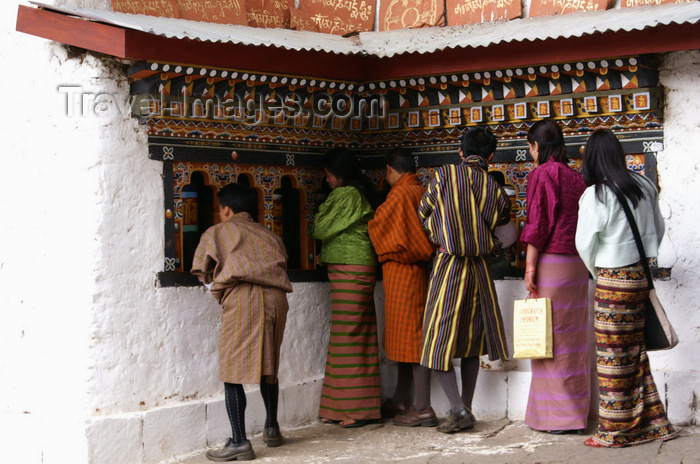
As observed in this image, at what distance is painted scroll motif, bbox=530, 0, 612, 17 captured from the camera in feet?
21.9

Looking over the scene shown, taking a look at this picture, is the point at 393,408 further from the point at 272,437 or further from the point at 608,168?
the point at 608,168

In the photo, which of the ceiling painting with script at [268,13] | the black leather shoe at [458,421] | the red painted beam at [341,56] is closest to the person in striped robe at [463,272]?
the black leather shoe at [458,421]

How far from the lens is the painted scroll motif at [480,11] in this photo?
22.7ft

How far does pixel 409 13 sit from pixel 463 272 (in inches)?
97.3

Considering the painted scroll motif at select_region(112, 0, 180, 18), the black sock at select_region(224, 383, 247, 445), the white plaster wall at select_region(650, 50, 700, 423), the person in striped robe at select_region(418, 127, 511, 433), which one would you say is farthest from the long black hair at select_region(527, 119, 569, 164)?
the painted scroll motif at select_region(112, 0, 180, 18)

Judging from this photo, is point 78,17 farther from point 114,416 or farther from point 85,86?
point 114,416

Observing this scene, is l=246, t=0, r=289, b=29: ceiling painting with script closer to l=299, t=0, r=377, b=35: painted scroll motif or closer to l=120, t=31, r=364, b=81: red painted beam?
l=299, t=0, r=377, b=35: painted scroll motif

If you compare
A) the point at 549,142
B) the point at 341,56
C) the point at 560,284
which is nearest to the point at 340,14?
the point at 341,56

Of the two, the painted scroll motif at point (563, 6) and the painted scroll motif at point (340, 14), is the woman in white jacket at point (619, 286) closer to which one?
the painted scroll motif at point (563, 6)

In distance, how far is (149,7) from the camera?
20.9 ft

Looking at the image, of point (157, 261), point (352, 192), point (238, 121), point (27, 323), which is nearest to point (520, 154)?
point (352, 192)

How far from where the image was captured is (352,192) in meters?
6.48

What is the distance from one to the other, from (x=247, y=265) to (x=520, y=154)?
2.09m

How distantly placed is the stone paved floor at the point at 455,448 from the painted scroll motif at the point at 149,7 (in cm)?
295
